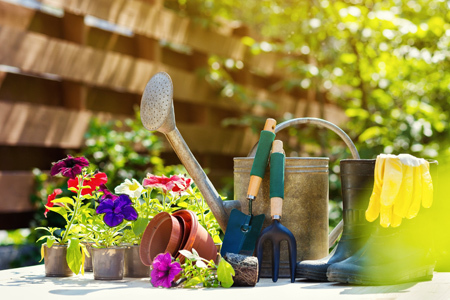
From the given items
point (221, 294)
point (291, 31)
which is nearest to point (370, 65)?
point (291, 31)

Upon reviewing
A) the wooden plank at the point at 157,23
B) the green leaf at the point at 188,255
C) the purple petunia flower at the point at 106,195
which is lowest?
the green leaf at the point at 188,255

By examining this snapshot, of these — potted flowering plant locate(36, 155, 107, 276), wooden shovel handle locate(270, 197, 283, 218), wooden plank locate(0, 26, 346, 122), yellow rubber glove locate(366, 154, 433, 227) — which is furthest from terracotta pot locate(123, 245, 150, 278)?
wooden plank locate(0, 26, 346, 122)

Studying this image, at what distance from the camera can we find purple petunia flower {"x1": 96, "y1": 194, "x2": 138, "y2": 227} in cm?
140

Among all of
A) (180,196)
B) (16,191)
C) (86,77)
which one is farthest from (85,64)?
(180,196)

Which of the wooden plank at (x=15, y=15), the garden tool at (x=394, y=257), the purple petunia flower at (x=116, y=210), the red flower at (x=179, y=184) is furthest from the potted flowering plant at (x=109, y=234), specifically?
the wooden plank at (x=15, y=15)

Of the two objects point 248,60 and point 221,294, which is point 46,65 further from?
point 221,294

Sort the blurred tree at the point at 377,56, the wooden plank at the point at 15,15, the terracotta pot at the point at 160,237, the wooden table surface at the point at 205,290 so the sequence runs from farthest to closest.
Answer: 1. the blurred tree at the point at 377,56
2. the wooden plank at the point at 15,15
3. the terracotta pot at the point at 160,237
4. the wooden table surface at the point at 205,290

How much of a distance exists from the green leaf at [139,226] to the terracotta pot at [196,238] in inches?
3.5

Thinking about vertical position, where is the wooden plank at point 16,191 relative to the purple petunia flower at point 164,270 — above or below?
above

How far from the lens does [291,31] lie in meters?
4.43

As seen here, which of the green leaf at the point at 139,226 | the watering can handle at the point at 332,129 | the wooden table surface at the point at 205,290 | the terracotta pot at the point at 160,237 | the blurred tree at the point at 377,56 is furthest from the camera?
the blurred tree at the point at 377,56

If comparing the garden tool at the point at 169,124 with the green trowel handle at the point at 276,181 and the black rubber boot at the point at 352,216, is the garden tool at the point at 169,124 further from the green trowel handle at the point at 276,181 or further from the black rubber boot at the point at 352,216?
the black rubber boot at the point at 352,216

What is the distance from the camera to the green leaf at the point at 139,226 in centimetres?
145

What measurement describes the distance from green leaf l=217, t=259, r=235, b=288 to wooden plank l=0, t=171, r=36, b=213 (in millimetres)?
1946
